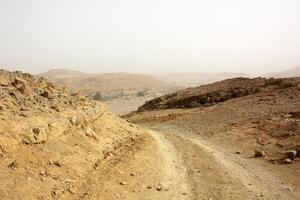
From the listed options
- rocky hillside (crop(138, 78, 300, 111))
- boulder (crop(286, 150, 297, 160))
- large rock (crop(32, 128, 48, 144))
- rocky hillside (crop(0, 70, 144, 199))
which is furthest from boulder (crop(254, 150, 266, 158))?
rocky hillside (crop(138, 78, 300, 111))

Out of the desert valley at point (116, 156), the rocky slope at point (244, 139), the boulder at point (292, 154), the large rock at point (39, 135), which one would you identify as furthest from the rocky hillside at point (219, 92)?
the large rock at point (39, 135)

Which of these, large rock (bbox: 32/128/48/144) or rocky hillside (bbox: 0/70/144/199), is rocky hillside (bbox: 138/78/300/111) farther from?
large rock (bbox: 32/128/48/144)

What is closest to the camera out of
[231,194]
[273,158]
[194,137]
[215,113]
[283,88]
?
[231,194]

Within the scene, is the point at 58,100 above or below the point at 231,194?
above

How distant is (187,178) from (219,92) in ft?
77.1

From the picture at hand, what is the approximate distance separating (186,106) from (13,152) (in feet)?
86.5

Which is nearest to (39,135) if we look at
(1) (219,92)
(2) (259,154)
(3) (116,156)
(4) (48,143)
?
(4) (48,143)

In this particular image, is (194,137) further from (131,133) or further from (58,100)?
(58,100)

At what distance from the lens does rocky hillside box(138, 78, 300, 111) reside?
106 ft

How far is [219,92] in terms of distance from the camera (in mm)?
35781

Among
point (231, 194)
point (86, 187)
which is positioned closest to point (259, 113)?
point (231, 194)

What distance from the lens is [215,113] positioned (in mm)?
27766

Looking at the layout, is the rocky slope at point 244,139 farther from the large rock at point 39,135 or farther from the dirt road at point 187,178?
the large rock at point 39,135

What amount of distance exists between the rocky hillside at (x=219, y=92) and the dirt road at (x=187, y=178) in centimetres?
1646
